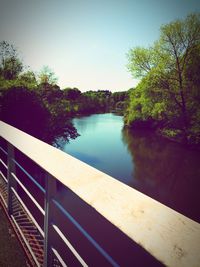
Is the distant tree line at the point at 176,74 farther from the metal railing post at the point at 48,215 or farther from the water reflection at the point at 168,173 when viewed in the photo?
the metal railing post at the point at 48,215

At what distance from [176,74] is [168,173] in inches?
428

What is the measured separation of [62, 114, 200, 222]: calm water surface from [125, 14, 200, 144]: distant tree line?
141 inches

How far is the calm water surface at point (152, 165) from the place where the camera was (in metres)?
13.6

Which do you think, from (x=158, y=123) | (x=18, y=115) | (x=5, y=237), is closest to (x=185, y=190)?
(x=18, y=115)

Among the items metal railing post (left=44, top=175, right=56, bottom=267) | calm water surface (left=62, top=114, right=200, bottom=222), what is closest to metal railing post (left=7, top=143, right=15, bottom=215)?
metal railing post (left=44, top=175, right=56, bottom=267)

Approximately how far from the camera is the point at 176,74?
22.2 m

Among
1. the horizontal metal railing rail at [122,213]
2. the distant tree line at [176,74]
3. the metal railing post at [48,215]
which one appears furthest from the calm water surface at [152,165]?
the horizontal metal railing rail at [122,213]

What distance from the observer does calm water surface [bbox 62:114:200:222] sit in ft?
44.5

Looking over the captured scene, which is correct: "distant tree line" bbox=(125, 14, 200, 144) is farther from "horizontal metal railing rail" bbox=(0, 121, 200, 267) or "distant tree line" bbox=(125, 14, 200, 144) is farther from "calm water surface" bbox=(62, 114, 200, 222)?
"horizontal metal railing rail" bbox=(0, 121, 200, 267)

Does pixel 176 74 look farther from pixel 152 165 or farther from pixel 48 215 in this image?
pixel 48 215

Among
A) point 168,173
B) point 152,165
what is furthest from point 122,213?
point 152,165

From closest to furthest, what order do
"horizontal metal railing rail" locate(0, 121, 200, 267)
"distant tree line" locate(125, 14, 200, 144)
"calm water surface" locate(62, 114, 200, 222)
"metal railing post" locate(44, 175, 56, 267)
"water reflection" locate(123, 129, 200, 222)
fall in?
1. "horizontal metal railing rail" locate(0, 121, 200, 267)
2. "metal railing post" locate(44, 175, 56, 267)
3. "water reflection" locate(123, 129, 200, 222)
4. "calm water surface" locate(62, 114, 200, 222)
5. "distant tree line" locate(125, 14, 200, 144)

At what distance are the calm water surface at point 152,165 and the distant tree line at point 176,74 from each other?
358 centimetres

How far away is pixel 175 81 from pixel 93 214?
17.3 meters
